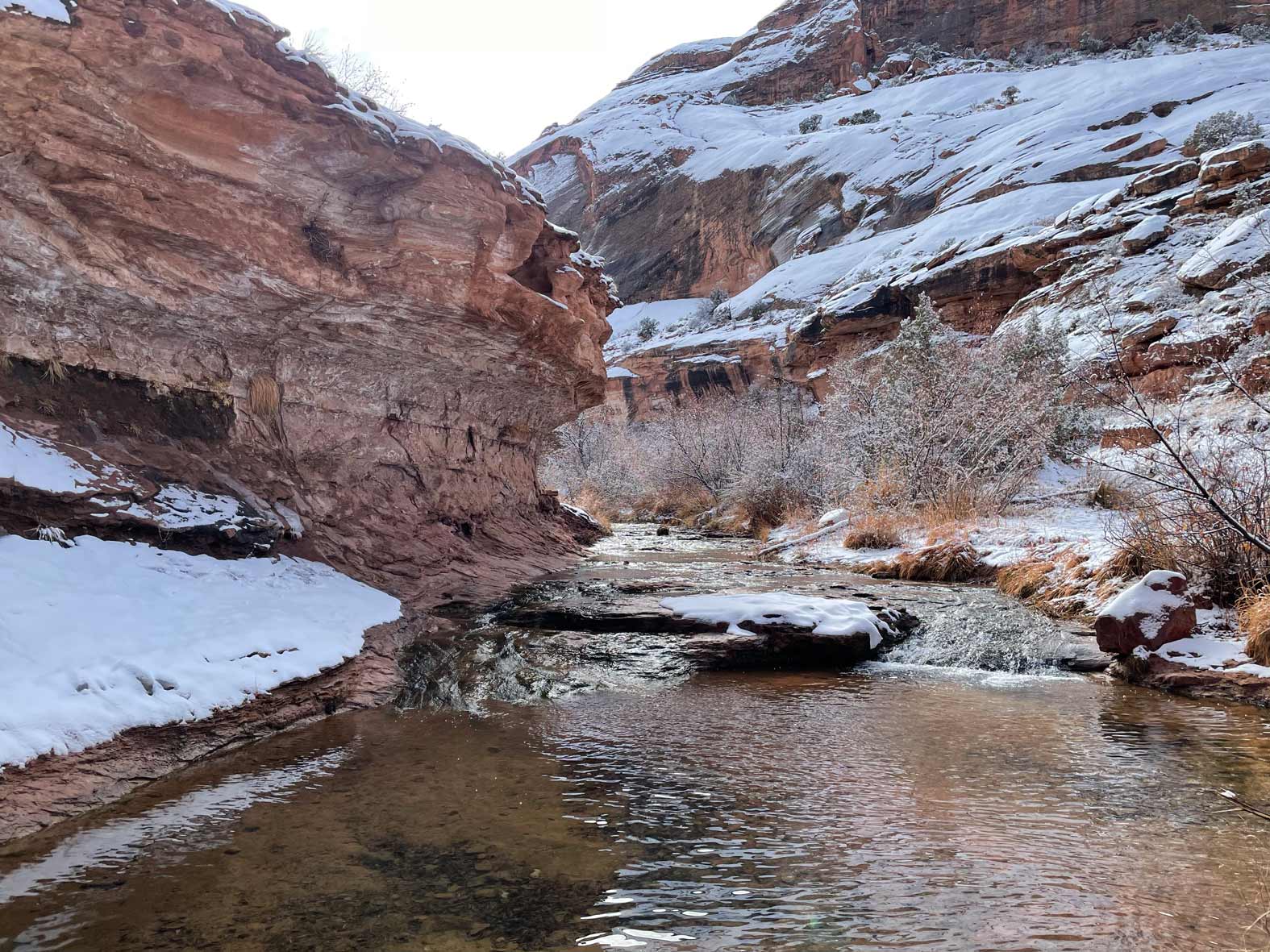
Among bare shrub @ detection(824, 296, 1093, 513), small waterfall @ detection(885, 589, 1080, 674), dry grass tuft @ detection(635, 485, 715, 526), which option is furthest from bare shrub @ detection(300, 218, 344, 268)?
dry grass tuft @ detection(635, 485, 715, 526)

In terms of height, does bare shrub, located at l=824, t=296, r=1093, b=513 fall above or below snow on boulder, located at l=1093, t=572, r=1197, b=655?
above

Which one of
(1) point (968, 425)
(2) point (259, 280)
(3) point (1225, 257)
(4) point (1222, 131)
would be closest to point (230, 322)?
(2) point (259, 280)

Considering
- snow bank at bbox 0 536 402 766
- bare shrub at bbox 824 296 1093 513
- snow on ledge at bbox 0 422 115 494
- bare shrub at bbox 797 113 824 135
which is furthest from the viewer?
bare shrub at bbox 797 113 824 135

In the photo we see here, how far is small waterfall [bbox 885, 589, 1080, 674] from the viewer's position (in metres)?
6.10

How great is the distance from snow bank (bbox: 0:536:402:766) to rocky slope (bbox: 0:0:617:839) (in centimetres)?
5

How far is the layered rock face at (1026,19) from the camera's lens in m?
54.5

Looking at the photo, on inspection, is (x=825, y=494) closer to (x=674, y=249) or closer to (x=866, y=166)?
(x=866, y=166)

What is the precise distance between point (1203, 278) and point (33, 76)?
21941 mm

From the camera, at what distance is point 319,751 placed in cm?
416

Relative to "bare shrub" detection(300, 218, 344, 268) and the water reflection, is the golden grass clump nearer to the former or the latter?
"bare shrub" detection(300, 218, 344, 268)

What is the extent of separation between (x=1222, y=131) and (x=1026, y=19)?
151 ft

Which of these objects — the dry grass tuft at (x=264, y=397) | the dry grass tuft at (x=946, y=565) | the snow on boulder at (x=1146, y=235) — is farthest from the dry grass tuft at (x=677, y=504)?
the dry grass tuft at (x=264, y=397)

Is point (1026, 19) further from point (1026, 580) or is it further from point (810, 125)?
point (1026, 580)

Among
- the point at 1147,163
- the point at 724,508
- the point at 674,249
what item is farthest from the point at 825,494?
the point at 674,249
